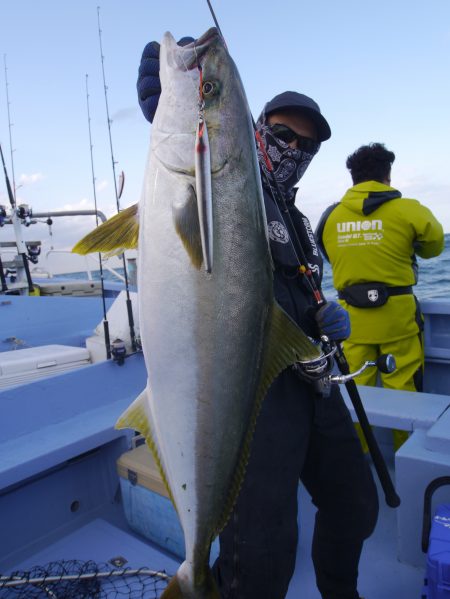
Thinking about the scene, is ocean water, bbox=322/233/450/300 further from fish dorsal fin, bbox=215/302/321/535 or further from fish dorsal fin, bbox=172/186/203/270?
fish dorsal fin, bbox=172/186/203/270

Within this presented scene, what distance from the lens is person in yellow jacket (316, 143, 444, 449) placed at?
394cm

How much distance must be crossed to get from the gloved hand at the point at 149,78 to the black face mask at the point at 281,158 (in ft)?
1.78

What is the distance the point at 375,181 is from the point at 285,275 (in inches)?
95.2

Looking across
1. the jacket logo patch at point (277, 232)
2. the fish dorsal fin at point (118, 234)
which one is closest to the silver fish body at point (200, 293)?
the fish dorsal fin at point (118, 234)

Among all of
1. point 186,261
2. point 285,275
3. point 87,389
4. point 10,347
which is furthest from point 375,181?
point 10,347

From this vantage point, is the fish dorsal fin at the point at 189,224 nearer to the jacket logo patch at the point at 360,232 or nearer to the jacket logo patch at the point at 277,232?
the jacket logo patch at the point at 277,232

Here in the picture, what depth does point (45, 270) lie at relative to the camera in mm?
14367

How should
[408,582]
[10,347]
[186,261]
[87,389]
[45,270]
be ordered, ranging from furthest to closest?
[45,270] → [10,347] → [87,389] → [408,582] → [186,261]

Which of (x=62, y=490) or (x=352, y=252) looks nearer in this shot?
(x=62, y=490)

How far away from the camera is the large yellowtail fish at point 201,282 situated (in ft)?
4.44

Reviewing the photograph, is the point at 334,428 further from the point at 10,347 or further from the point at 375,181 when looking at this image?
the point at 10,347

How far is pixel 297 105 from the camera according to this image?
2.08m

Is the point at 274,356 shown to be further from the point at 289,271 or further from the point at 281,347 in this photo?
the point at 289,271

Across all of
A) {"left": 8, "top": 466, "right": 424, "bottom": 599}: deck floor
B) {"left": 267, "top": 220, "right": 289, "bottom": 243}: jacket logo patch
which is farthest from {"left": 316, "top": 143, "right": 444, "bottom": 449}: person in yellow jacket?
{"left": 267, "top": 220, "right": 289, "bottom": 243}: jacket logo patch
